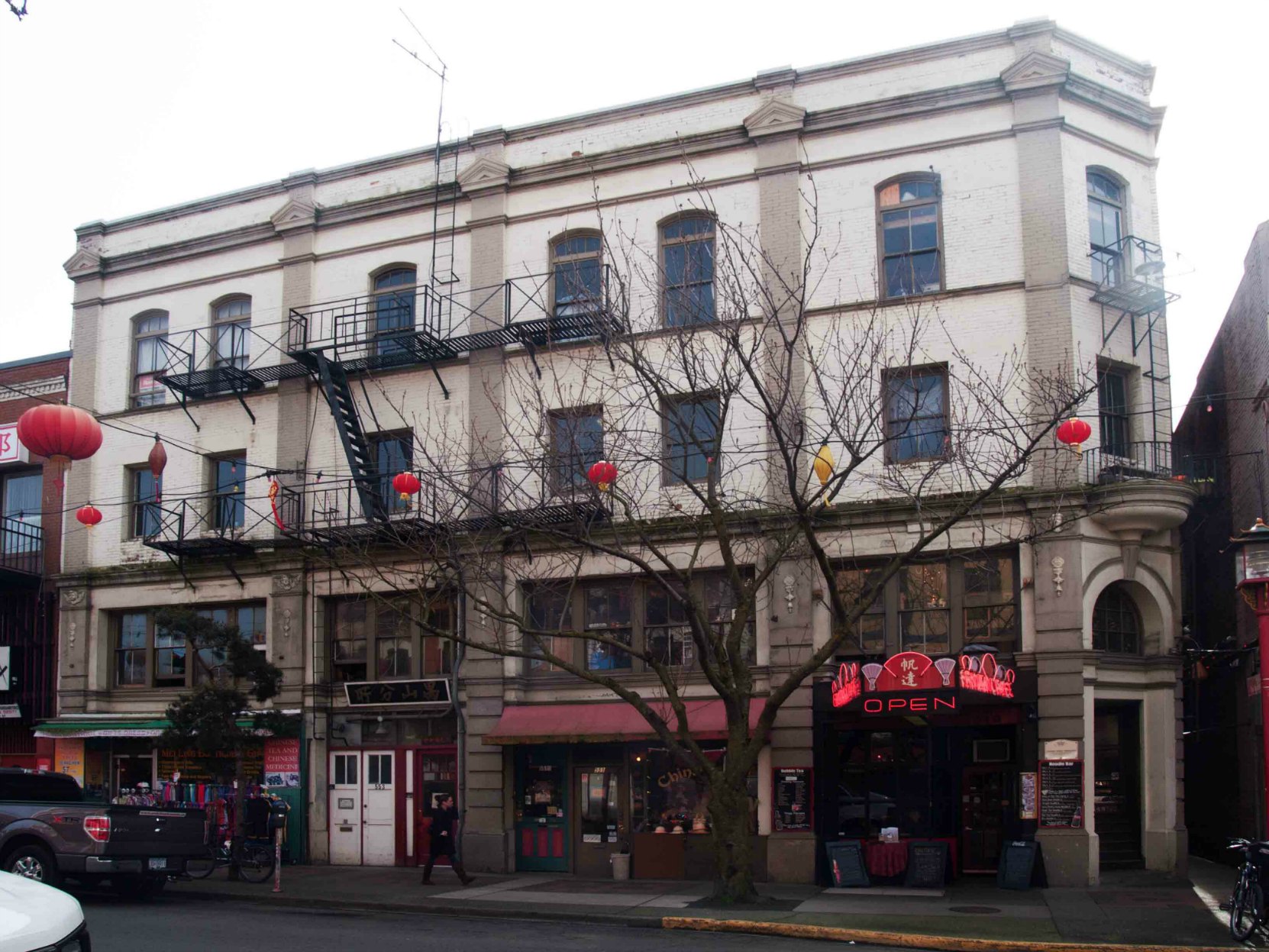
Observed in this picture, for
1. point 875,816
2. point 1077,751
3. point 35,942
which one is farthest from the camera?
point 875,816

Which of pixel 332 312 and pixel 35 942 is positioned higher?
pixel 332 312

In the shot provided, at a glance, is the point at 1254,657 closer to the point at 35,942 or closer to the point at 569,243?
the point at 569,243

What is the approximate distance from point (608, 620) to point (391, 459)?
5.95 m

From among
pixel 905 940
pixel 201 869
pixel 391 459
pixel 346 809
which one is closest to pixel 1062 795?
pixel 905 940

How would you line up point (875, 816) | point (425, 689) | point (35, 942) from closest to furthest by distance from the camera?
point (35, 942)
point (875, 816)
point (425, 689)

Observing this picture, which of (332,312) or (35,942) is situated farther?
(332,312)

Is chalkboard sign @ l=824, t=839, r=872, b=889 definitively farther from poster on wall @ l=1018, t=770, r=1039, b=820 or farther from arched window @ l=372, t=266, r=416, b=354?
arched window @ l=372, t=266, r=416, b=354

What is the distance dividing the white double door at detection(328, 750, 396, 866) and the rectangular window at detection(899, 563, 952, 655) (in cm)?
1052

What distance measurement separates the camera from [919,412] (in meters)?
21.8

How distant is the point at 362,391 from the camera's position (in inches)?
1027

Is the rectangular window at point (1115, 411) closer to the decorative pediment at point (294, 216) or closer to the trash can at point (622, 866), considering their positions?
the trash can at point (622, 866)

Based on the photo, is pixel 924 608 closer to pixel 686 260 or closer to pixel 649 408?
pixel 649 408

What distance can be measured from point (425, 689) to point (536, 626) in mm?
2477

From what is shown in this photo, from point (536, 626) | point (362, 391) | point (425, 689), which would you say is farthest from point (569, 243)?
point (425, 689)
